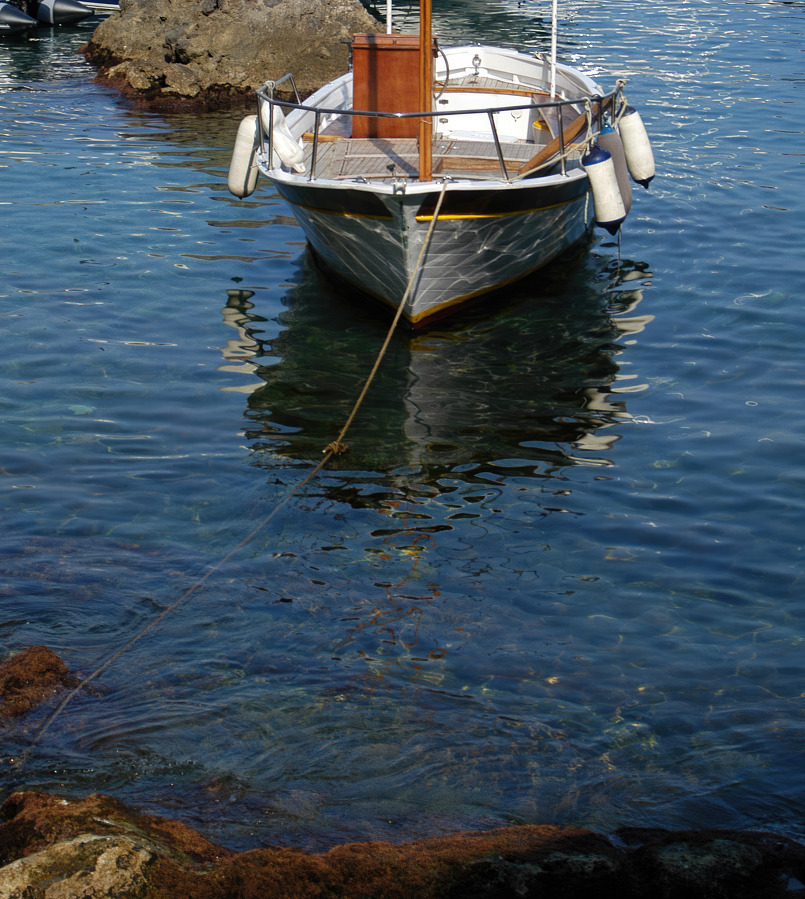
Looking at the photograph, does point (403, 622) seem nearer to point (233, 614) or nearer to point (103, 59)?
point (233, 614)

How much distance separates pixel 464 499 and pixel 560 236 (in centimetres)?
482

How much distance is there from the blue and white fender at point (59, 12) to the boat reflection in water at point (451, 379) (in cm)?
2347

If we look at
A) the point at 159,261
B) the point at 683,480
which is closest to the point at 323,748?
the point at 683,480

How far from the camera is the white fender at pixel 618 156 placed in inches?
398

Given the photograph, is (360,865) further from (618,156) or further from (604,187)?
(618,156)

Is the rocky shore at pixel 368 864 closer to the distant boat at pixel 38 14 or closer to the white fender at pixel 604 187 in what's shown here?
the white fender at pixel 604 187

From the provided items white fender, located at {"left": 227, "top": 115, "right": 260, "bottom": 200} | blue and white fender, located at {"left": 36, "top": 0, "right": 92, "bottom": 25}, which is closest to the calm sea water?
white fender, located at {"left": 227, "top": 115, "right": 260, "bottom": 200}

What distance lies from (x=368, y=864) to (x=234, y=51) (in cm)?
2078

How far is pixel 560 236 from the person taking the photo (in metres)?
10.3

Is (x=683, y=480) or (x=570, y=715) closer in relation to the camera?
(x=570, y=715)

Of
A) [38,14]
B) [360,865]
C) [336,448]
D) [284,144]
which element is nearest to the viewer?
[360,865]

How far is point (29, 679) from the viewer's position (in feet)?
14.7

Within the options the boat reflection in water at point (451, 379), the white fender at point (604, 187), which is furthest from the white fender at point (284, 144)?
the white fender at point (604, 187)

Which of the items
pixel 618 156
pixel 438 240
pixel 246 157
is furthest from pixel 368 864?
pixel 246 157
